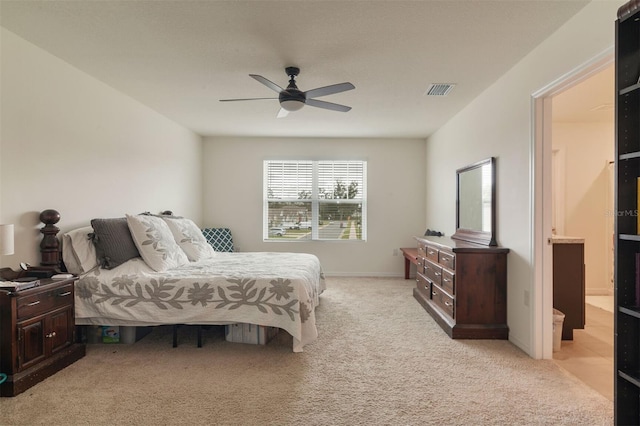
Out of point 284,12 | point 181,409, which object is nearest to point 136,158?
point 284,12

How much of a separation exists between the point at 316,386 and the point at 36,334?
1.96m

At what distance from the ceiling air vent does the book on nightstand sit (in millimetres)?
3797

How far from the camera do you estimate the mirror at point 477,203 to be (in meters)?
3.52

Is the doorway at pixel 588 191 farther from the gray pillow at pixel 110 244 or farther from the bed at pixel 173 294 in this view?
the gray pillow at pixel 110 244

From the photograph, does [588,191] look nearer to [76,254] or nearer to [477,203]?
[477,203]

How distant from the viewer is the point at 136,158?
13.8ft

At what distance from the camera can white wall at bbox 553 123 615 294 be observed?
5.00 meters

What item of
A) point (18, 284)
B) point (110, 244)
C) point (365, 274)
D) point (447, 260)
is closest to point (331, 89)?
point (447, 260)

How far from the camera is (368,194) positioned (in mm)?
6297

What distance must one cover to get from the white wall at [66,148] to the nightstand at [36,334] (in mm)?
464

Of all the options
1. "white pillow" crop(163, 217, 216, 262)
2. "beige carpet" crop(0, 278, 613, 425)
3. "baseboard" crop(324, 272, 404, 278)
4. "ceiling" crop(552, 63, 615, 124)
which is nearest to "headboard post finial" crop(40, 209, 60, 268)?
"beige carpet" crop(0, 278, 613, 425)

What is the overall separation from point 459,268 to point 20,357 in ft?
11.3

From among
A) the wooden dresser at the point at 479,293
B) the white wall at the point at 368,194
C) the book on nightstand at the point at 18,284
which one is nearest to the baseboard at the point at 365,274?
the white wall at the point at 368,194

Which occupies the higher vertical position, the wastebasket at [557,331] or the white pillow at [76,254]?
the white pillow at [76,254]
